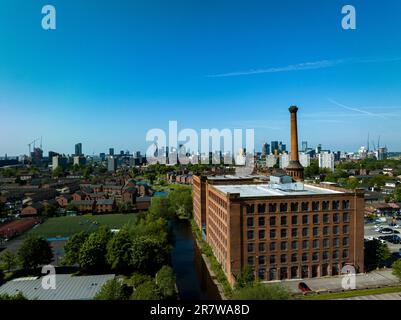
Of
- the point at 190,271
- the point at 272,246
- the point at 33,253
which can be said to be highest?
the point at 272,246

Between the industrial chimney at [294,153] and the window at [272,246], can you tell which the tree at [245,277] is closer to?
the window at [272,246]

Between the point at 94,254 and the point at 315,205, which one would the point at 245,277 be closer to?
the point at 315,205

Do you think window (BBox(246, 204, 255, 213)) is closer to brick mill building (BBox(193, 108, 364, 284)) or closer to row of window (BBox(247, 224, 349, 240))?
brick mill building (BBox(193, 108, 364, 284))

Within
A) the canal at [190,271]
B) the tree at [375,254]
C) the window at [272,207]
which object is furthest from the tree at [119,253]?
the tree at [375,254]

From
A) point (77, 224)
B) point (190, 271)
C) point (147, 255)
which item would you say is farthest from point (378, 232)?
point (77, 224)

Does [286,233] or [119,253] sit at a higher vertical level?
[286,233]

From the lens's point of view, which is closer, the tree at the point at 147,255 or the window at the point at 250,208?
the window at the point at 250,208
